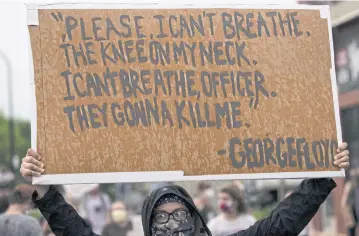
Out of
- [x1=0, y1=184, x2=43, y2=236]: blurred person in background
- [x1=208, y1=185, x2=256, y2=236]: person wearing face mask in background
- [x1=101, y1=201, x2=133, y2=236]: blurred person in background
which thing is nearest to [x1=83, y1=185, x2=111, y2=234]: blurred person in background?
[x1=101, y1=201, x2=133, y2=236]: blurred person in background

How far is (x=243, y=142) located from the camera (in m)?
4.46

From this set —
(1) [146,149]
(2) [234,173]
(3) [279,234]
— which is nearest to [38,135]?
(1) [146,149]

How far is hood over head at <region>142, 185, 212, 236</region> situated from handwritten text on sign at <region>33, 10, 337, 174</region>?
0.44ft

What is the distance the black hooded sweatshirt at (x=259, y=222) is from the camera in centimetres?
428

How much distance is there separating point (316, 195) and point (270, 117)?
1.48 feet

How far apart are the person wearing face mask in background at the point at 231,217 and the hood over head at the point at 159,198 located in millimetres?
4517

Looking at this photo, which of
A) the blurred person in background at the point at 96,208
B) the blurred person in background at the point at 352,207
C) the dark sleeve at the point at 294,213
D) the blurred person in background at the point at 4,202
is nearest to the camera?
the dark sleeve at the point at 294,213

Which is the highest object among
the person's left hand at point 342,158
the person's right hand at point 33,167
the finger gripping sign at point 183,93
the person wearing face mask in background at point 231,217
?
the finger gripping sign at point 183,93

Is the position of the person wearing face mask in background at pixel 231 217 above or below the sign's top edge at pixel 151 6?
below

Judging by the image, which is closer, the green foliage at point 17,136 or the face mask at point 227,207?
the face mask at point 227,207

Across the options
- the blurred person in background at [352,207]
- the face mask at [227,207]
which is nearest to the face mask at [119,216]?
the blurred person in background at [352,207]

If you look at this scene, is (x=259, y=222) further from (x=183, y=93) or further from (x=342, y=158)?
(x=183, y=93)

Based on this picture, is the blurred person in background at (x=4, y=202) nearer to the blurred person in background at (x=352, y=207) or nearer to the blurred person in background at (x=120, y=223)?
the blurred person in background at (x=120, y=223)

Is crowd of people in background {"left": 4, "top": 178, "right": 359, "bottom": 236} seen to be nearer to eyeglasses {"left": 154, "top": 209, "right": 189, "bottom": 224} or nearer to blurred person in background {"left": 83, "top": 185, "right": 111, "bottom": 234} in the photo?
blurred person in background {"left": 83, "top": 185, "right": 111, "bottom": 234}
